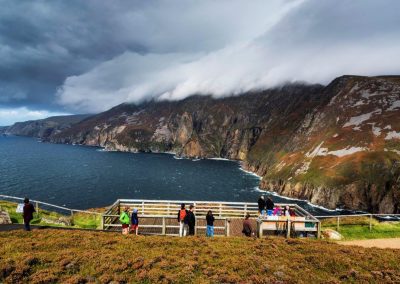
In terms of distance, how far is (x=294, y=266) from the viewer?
1512 cm

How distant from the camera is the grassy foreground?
13.5m

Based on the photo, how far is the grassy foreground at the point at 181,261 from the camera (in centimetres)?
1355

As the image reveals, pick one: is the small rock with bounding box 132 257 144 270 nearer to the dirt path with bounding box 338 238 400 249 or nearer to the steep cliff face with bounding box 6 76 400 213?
the dirt path with bounding box 338 238 400 249

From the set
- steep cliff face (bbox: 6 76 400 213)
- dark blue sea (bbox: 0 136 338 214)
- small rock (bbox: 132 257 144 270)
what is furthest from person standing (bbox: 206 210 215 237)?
steep cliff face (bbox: 6 76 400 213)

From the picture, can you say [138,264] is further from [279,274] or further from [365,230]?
[365,230]

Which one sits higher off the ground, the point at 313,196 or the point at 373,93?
the point at 373,93

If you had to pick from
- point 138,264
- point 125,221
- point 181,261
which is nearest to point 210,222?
point 125,221

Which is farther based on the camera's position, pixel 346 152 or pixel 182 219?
pixel 346 152

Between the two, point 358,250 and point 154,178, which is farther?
point 154,178

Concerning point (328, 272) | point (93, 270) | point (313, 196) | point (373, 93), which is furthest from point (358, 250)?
point (373, 93)

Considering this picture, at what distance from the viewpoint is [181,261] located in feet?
50.1

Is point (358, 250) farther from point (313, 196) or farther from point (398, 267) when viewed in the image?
point (313, 196)

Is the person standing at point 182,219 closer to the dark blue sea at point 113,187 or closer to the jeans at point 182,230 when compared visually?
the jeans at point 182,230

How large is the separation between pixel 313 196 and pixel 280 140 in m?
86.4
